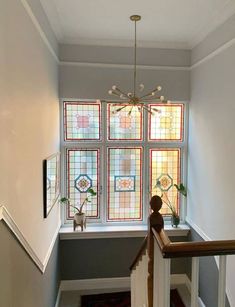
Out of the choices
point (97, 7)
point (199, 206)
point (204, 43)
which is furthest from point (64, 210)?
point (204, 43)

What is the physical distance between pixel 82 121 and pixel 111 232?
5.80 ft

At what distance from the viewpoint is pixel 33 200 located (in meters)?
2.32

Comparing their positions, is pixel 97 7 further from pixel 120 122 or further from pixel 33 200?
pixel 33 200

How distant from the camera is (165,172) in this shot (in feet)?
14.0

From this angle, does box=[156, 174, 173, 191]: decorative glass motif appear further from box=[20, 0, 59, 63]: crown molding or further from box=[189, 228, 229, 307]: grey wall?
box=[20, 0, 59, 63]: crown molding

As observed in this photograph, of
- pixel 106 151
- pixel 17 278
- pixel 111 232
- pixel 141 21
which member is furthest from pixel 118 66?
pixel 17 278

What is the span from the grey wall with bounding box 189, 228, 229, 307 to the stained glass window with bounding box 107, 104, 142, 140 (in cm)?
179

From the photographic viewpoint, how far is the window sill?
3.92 m

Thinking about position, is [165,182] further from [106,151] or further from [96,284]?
[96,284]

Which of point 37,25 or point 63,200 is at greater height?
point 37,25

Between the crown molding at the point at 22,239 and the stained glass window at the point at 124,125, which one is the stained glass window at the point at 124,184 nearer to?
the stained glass window at the point at 124,125

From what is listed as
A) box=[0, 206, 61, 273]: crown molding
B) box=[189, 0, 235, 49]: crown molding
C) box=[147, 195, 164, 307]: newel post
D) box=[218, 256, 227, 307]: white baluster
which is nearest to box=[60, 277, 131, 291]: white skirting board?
box=[0, 206, 61, 273]: crown molding

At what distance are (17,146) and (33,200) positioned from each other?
2.15 feet

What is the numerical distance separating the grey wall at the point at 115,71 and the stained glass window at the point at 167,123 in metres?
0.23
